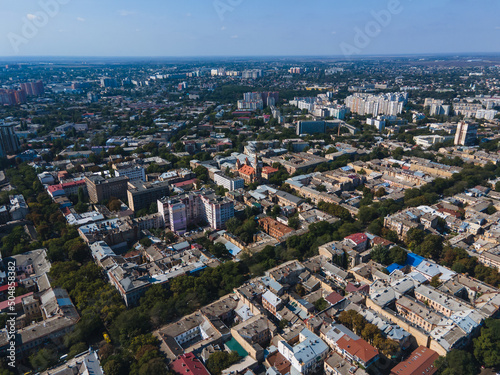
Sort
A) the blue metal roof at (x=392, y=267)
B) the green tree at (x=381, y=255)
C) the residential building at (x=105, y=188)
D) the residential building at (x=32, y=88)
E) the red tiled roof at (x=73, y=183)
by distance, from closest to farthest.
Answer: the blue metal roof at (x=392, y=267)
the green tree at (x=381, y=255)
the residential building at (x=105, y=188)
the red tiled roof at (x=73, y=183)
the residential building at (x=32, y=88)

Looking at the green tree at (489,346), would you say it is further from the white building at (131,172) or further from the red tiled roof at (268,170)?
the white building at (131,172)

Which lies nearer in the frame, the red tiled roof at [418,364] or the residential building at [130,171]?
the red tiled roof at [418,364]

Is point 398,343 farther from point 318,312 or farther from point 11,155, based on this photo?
point 11,155

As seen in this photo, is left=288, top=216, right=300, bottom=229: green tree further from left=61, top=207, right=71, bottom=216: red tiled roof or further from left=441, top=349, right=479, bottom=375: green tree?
left=61, top=207, right=71, bottom=216: red tiled roof

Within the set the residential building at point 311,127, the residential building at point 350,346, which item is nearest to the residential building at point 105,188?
the residential building at point 350,346

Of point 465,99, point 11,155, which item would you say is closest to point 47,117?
point 11,155
